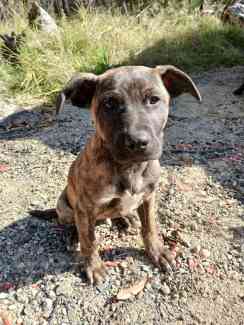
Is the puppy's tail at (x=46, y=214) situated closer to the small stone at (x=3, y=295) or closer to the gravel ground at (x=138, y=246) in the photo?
the gravel ground at (x=138, y=246)

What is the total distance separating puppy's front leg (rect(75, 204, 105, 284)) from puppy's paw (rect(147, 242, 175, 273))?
0.41 m

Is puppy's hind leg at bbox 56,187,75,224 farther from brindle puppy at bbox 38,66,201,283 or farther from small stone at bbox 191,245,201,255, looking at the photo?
small stone at bbox 191,245,201,255

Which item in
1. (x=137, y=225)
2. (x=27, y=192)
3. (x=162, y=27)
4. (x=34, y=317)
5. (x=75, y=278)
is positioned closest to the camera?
(x=34, y=317)

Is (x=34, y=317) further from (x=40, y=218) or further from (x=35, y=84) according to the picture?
(x=35, y=84)

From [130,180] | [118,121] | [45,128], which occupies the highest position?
[118,121]

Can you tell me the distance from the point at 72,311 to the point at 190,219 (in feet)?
4.53

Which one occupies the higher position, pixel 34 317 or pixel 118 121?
pixel 118 121

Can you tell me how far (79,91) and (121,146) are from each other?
587 mm

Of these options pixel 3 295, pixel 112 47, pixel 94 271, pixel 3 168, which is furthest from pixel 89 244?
pixel 112 47

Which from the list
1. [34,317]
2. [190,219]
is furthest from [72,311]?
[190,219]

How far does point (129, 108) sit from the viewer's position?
94.6 inches

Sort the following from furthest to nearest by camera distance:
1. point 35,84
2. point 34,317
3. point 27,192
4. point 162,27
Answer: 1. point 162,27
2. point 35,84
3. point 27,192
4. point 34,317

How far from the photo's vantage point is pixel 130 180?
106 inches

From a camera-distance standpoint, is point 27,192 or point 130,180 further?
point 27,192
